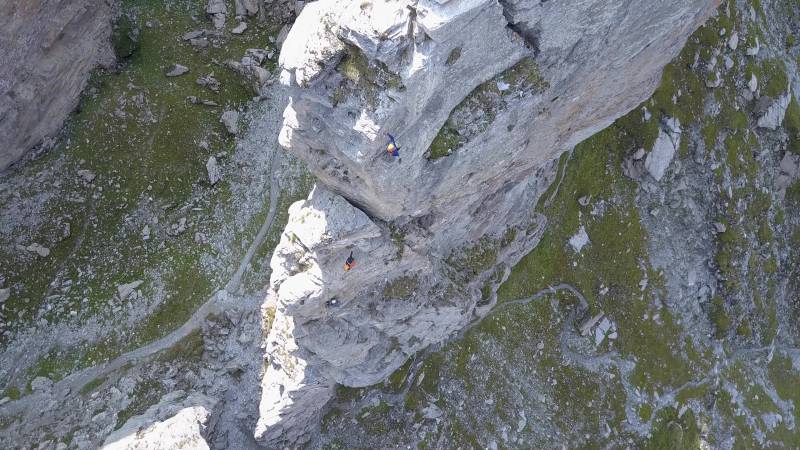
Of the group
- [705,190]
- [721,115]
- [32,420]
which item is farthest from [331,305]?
[721,115]

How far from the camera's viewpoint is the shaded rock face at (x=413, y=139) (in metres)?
23.6

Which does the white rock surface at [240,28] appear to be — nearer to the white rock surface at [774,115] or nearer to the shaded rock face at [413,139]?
the shaded rock face at [413,139]

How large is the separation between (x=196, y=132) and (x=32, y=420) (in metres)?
26.7

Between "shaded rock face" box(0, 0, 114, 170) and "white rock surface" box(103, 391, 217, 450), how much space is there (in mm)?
23543

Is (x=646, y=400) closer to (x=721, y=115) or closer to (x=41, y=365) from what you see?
(x=721, y=115)

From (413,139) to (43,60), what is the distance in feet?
111

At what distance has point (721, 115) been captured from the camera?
2238 inches

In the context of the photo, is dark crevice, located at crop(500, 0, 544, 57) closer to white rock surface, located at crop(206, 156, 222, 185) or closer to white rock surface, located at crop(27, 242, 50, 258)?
white rock surface, located at crop(206, 156, 222, 185)

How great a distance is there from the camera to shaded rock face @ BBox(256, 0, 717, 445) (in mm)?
23594

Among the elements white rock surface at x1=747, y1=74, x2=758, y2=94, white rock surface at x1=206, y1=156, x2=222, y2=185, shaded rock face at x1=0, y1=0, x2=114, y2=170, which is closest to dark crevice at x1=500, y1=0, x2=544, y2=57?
white rock surface at x1=206, y1=156, x2=222, y2=185

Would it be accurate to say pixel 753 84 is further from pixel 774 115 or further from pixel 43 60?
pixel 43 60

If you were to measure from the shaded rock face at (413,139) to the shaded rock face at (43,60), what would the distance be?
24418 mm

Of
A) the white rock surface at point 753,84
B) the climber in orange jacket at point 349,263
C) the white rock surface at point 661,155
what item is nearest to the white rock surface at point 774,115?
the white rock surface at point 753,84

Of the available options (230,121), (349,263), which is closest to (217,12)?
(230,121)
